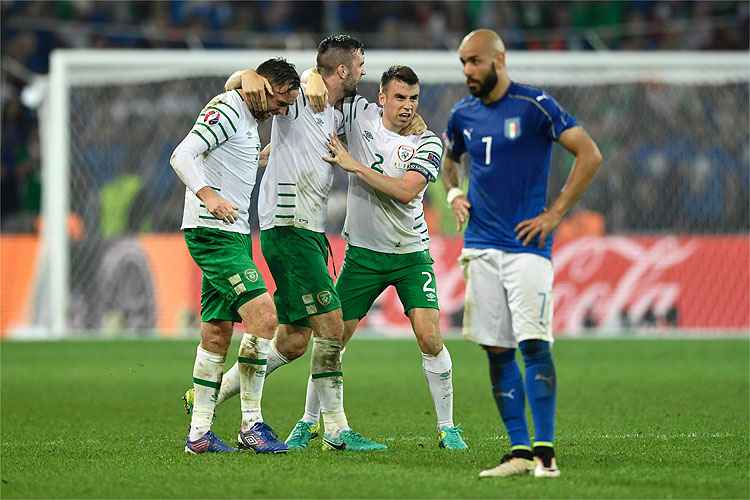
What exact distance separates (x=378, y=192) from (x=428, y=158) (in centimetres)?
41

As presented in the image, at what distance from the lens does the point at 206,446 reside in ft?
25.9

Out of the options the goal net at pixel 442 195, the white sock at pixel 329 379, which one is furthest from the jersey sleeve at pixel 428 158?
the goal net at pixel 442 195

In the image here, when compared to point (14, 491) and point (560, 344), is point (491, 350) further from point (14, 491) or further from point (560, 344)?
point (560, 344)

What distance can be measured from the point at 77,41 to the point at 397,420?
46.9 ft

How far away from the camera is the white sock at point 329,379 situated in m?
8.21

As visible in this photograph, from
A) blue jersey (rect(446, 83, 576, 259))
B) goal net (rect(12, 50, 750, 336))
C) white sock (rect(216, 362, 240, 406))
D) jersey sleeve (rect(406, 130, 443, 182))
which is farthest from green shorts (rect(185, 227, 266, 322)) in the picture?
goal net (rect(12, 50, 750, 336))

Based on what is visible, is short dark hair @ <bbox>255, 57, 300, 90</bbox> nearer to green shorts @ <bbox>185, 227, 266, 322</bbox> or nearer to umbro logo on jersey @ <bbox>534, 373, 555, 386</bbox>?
green shorts @ <bbox>185, 227, 266, 322</bbox>

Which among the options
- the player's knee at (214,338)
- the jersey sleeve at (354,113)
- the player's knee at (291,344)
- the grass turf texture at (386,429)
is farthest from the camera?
the jersey sleeve at (354,113)

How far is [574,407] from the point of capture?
1077 centimetres

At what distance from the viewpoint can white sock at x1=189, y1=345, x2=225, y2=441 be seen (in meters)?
7.97

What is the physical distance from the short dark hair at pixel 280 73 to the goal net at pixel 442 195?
34.2 feet

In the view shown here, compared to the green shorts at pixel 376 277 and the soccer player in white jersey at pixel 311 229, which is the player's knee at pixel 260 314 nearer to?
the soccer player in white jersey at pixel 311 229

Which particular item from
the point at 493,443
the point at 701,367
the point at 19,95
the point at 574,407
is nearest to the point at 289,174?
the point at 493,443

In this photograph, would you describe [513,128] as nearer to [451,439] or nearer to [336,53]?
[336,53]
